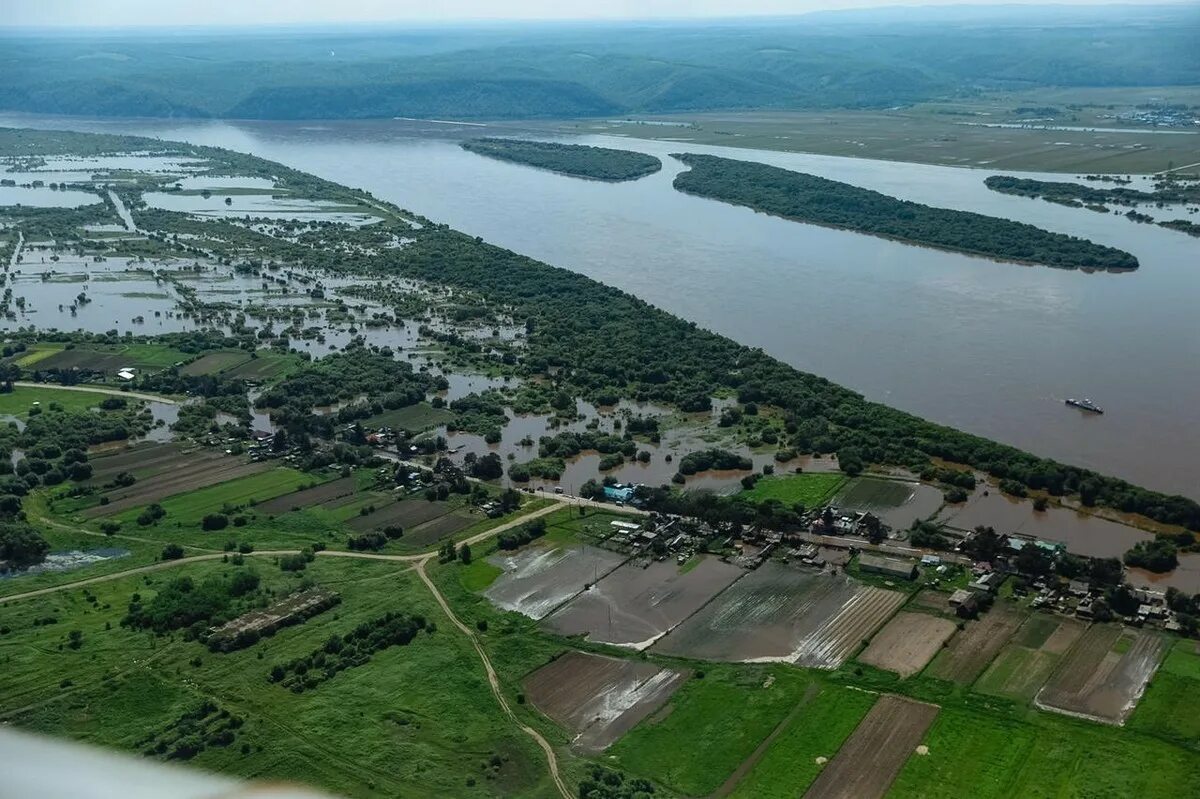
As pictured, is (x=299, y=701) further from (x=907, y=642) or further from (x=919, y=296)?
(x=919, y=296)

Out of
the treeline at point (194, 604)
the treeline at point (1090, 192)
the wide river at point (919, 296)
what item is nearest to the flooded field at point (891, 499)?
the wide river at point (919, 296)

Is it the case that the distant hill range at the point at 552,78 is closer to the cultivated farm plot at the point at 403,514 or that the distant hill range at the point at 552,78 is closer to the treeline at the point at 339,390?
the treeline at the point at 339,390

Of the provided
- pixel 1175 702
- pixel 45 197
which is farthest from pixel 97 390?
pixel 45 197

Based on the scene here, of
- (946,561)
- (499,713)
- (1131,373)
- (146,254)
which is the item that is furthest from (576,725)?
(146,254)

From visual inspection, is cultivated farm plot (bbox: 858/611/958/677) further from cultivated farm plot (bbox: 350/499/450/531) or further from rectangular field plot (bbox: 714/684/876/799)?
cultivated farm plot (bbox: 350/499/450/531)

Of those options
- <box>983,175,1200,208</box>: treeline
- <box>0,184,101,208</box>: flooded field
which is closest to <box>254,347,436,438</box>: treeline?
<box>0,184,101,208</box>: flooded field

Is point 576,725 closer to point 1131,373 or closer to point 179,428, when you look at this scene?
point 179,428
